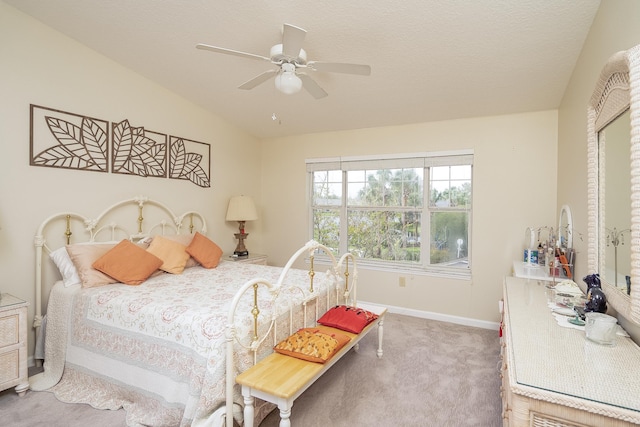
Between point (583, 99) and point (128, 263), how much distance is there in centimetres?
372

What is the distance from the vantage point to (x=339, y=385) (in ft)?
8.29

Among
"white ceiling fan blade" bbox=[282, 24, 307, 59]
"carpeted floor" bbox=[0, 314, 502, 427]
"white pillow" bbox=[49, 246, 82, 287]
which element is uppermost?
"white ceiling fan blade" bbox=[282, 24, 307, 59]

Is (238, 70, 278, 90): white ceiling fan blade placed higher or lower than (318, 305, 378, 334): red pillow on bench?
higher

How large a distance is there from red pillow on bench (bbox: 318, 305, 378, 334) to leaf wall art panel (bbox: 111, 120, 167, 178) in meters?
2.48

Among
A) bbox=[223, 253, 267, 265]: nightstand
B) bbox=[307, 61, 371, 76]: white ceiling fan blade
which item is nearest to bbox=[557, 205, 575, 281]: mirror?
bbox=[307, 61, 371, 76]: white ceiling fan blade

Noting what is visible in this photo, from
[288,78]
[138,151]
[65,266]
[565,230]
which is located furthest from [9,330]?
[565,230]

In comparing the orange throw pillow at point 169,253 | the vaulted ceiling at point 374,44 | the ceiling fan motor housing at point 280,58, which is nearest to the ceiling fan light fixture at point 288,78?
the ceiling fan motor housing at point 280,58

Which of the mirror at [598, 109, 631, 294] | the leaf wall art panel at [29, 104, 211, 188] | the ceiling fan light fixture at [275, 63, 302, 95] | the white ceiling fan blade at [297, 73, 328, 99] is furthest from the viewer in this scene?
the leaf wall art panel at [29, 104, 211, 188]

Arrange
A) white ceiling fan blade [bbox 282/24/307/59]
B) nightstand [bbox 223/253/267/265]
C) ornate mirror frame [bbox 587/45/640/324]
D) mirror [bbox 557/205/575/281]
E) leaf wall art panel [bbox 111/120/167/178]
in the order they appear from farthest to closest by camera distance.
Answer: nightstand [bbox 223/253/267/265] → leaf wall art panel [bbox 111/120/167/178] → mirror [bbox 557/205/575/281] → white ceiling fan blade [bbox 282/24/307/59] → ornate mirror frame [bbox 587/45/640/324]

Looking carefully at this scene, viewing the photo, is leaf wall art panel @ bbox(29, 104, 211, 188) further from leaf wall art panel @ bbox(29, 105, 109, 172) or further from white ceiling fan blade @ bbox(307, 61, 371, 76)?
white ceiling fan blade @ bbox(307, 61, 371, 76)

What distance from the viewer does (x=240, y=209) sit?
4.42 m

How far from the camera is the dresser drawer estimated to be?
7.38ft

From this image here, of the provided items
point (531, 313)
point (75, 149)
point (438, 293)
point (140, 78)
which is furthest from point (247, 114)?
point (531, 313)

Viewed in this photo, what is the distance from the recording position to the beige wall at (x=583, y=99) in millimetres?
1561
